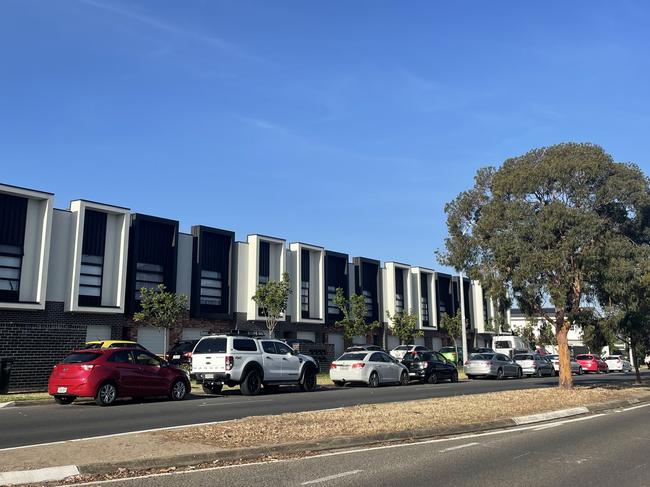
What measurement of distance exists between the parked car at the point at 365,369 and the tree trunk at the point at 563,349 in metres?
7.03

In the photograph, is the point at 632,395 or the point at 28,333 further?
the point at 28,333

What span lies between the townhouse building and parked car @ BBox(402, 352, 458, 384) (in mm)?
10688

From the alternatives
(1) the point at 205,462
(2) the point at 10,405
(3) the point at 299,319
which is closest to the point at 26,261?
(2) the point at 10,405

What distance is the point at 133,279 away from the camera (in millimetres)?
31641

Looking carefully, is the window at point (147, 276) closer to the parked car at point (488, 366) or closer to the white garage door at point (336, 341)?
the white garage door at point (336, 341)

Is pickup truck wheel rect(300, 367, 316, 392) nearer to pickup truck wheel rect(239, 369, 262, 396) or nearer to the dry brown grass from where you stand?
pickup truck wheel rect(239, 369, 262, 396)

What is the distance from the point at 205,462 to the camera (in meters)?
Result: 8.65

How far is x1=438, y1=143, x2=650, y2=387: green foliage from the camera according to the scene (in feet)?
72.6

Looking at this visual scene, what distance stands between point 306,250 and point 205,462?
33.2 metres

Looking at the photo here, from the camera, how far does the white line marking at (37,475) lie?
730cm

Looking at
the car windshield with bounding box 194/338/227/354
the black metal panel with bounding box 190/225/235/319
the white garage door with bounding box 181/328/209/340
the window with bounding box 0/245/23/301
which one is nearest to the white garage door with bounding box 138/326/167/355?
the white garage door with bounding box 181/328/209/340

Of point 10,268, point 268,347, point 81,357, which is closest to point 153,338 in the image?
point 10,268

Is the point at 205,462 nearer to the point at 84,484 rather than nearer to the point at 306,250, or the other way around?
the point at 84,484

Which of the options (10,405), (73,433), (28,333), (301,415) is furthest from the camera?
(28,333)
